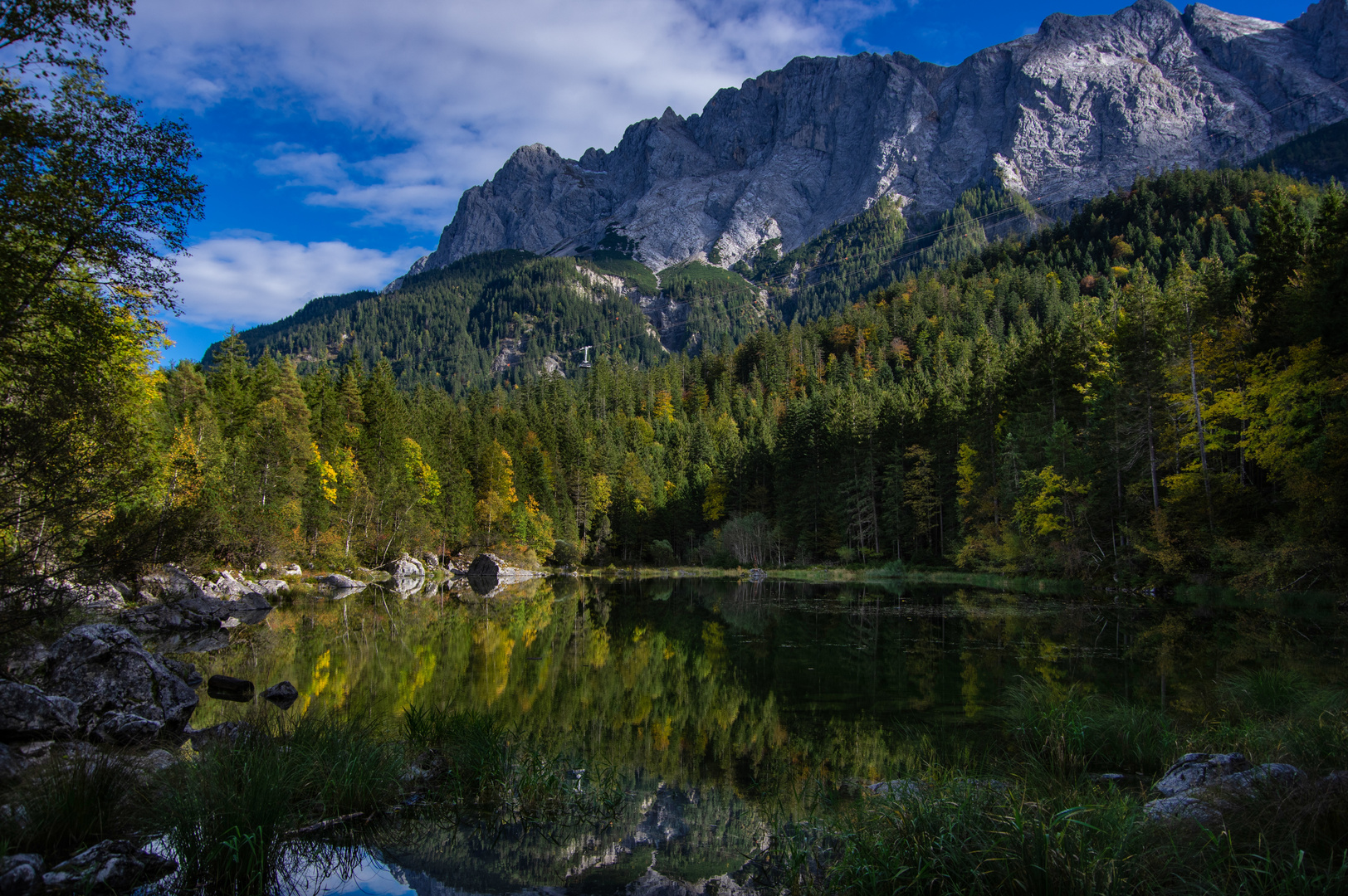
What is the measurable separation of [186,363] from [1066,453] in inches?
2564

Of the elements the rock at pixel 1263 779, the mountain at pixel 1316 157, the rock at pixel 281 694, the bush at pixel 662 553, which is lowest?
the bush at pixel 662 553

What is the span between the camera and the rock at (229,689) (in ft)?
42.0

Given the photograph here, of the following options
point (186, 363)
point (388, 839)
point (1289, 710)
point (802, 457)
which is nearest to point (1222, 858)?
point (1289, 710)

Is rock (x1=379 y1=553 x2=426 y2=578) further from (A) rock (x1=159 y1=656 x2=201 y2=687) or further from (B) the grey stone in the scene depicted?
(B) the grey stone

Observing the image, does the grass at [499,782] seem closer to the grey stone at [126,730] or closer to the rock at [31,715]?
the grey stone at [126,730]

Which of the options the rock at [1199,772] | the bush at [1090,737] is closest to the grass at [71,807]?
the bush at [1090,737]

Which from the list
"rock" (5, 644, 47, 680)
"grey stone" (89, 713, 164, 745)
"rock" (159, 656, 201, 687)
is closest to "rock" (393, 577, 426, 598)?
"rock" (159, 656, 201, 687)

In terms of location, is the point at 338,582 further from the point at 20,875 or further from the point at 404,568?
the point at 20,875

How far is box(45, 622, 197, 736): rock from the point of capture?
10016mm

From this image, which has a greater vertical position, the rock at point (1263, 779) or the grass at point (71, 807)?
the grass at point (71, 807)

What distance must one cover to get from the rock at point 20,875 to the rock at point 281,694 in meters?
8.06

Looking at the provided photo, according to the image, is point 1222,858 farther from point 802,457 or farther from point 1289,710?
point 802,457

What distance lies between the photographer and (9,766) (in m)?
6.84

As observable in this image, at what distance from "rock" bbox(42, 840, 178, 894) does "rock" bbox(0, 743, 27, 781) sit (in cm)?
212
